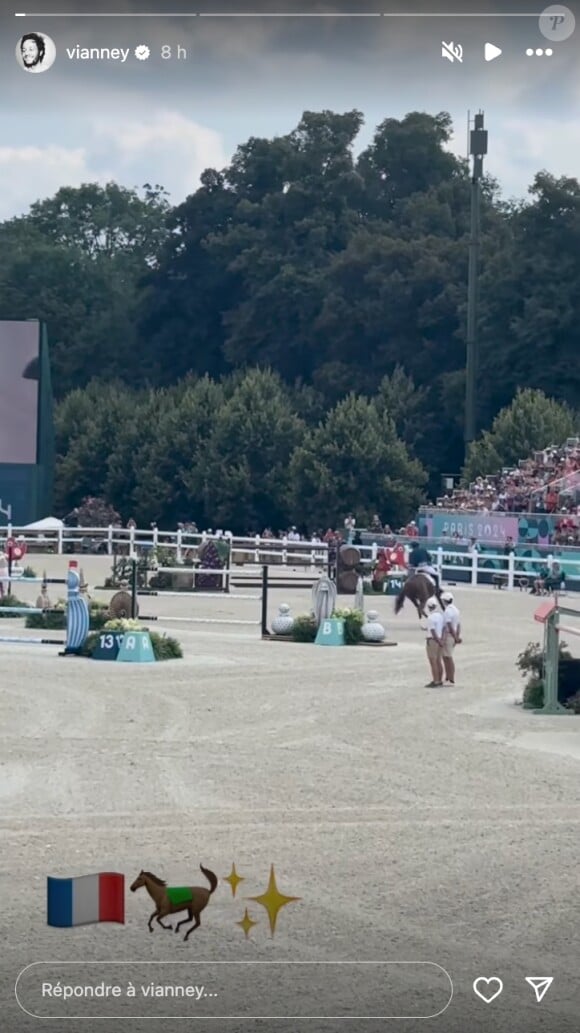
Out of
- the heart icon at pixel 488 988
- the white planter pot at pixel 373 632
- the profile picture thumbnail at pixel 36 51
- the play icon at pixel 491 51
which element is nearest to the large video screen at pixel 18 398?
the white planter pot at pixel 373 632

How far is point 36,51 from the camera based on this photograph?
695 centimetres

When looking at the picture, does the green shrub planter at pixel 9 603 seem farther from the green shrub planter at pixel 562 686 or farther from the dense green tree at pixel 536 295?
the green shrub planter at pixel 562 686

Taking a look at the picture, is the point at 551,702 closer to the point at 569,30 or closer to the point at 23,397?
the point at 569,30

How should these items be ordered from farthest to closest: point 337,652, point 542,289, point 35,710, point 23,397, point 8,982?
point 23,397 < point 542,289 < point 337,652 < point 35,710 < point 8,982

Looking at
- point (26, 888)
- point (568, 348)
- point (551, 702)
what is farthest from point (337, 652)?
point (568, 348)

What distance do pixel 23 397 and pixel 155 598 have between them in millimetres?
8923

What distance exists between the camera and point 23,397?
43594 mm

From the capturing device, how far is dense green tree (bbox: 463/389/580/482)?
5038 cm

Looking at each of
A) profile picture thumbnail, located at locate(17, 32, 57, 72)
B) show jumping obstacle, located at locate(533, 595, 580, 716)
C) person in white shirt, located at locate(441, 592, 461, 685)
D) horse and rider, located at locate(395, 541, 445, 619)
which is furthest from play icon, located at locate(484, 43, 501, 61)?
horse and rider, located at locate(395, 541, 445, 619)

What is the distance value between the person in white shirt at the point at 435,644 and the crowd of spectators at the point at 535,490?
65.4ft

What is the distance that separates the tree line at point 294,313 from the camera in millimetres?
17125

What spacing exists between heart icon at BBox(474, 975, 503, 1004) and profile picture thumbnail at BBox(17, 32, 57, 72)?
3778mm

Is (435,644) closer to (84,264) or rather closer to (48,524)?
(84,264)

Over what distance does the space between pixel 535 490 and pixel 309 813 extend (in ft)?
107
